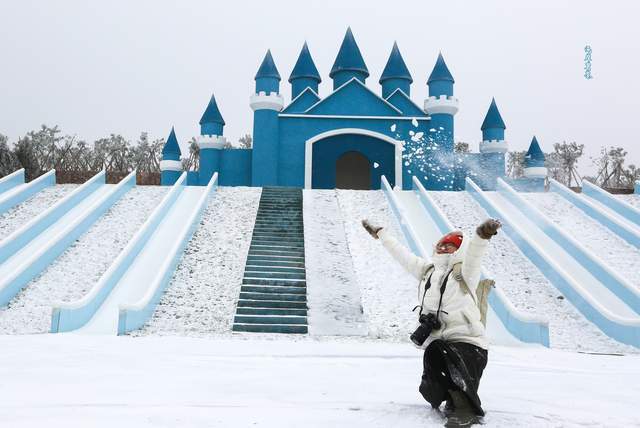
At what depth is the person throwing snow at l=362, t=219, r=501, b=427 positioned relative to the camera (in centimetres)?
336

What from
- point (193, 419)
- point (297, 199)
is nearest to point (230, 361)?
point (193, 419)

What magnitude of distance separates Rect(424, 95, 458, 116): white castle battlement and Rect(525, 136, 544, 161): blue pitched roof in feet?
17.5

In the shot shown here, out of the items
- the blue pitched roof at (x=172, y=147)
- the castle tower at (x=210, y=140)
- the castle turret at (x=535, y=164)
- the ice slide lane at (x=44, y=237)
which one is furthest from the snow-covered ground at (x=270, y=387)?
the blue pitched roof at (x=172, y=147)

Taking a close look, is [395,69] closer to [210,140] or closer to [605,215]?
[210,140]

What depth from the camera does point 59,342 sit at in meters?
6.91

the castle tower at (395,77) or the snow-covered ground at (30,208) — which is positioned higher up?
the castle tower at (395,77)

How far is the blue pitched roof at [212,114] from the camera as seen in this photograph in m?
25.9

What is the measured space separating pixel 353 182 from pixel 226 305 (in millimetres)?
18446

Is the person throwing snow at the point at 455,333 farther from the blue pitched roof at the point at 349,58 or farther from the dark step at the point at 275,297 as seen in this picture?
the blue pitched roof at the point at 349,58

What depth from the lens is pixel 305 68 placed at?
28453 millimetres

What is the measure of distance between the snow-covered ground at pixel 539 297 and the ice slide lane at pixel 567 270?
133 mm

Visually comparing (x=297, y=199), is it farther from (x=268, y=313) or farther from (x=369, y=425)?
(x=369, y=425)

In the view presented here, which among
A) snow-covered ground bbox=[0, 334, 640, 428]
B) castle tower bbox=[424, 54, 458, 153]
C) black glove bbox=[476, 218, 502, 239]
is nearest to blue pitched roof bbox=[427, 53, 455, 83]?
castle tower bbox=[424, 54, 458, 153]

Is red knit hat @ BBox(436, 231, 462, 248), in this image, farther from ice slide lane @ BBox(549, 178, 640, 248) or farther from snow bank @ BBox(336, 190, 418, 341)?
ice slide lane @ BBox(549, 178, 640, 248)
